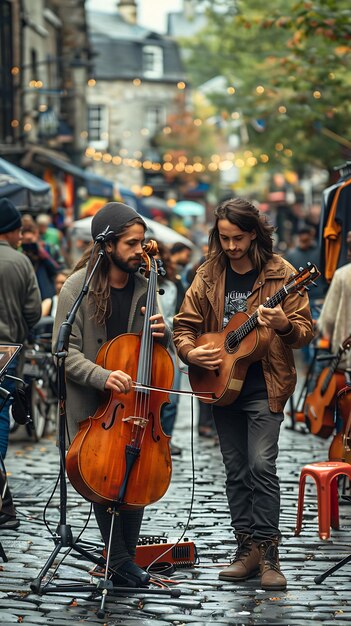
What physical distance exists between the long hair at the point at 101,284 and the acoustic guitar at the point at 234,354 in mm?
602

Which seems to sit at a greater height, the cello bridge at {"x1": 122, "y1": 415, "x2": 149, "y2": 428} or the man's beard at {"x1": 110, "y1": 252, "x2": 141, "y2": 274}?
the man's beard at {"x1": 110, "y1": 252, "x2": 141, "y2": 274}

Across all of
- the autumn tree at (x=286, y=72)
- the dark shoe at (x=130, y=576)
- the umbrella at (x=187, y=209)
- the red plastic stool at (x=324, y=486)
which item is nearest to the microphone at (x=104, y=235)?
the dark shoe at (x=130, y=576)

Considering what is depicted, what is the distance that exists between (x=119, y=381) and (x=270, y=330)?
1008mm

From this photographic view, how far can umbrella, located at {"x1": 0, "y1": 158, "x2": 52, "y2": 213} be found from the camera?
52.3 ft

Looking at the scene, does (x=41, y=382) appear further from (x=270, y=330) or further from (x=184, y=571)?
(x=270, y=330)

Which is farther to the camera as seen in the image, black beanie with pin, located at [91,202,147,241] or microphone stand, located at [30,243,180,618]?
black beanie with pin, located at [91,202,147,241]

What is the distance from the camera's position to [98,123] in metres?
71.4

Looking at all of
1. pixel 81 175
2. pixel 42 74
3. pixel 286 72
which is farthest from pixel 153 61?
pixel 286 72

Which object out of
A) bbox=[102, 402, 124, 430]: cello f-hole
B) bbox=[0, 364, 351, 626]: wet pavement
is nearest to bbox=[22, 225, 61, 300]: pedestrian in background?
bbox=[0, 364, 351, 626]: wet pavement

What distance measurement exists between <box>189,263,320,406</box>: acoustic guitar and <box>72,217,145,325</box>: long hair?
0.60 m

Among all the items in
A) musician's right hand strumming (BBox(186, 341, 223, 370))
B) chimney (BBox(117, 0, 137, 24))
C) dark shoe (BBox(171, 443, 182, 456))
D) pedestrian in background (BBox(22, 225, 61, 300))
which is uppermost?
chimney (BBox(117, 0, 137, 24))

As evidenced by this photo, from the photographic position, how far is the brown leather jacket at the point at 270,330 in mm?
7242

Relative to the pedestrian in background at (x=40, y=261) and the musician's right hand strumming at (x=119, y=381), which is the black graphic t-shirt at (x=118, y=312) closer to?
the musician's right hand strumming at (x=119, y=381)

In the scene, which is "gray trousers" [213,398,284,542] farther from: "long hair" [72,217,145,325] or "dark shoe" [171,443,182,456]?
"dark shoe" [171,443,182,456]
